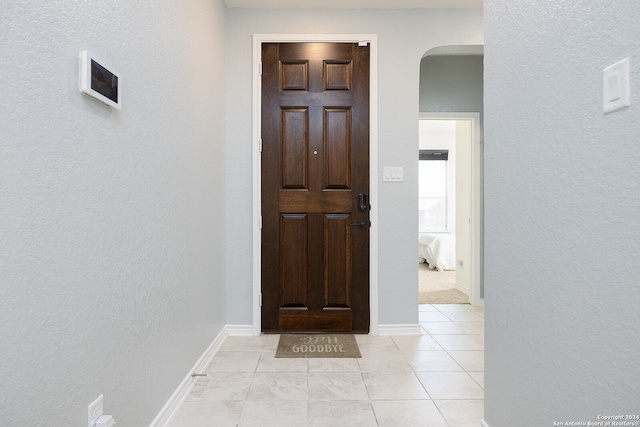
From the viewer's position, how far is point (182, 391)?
1.80 meters

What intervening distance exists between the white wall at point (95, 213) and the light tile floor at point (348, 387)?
0.26 meters

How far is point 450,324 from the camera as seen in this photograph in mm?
3133

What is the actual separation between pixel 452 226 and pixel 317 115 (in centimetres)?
592

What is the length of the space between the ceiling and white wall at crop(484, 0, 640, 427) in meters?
1.51

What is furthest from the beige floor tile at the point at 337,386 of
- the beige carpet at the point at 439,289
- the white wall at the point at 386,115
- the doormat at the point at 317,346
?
the beige carpet at the point at 439,289

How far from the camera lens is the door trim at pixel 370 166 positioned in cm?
282

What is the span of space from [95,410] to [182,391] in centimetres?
77

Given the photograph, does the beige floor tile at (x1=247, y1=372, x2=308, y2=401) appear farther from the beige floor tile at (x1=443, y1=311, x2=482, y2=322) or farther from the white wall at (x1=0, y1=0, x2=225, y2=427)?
the beige floor tile at (x1=443, y1=311, x2=482, y2=322)

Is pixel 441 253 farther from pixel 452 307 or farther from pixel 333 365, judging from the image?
pixel 333 365

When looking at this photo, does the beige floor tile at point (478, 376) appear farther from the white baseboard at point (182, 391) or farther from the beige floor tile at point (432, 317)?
the white baseboard at point (182, 391)

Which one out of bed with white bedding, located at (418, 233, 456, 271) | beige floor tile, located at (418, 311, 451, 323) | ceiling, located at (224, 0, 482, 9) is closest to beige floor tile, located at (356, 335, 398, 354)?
beige floor tile, located at (418, 311, 451, 323)

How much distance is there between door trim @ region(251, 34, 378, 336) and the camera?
2.82 meters

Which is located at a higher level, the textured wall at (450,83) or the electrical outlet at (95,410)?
the textured wall at (450,83)

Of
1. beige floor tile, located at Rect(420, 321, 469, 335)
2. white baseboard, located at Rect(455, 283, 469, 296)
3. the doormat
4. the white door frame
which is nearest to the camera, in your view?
the doormat
